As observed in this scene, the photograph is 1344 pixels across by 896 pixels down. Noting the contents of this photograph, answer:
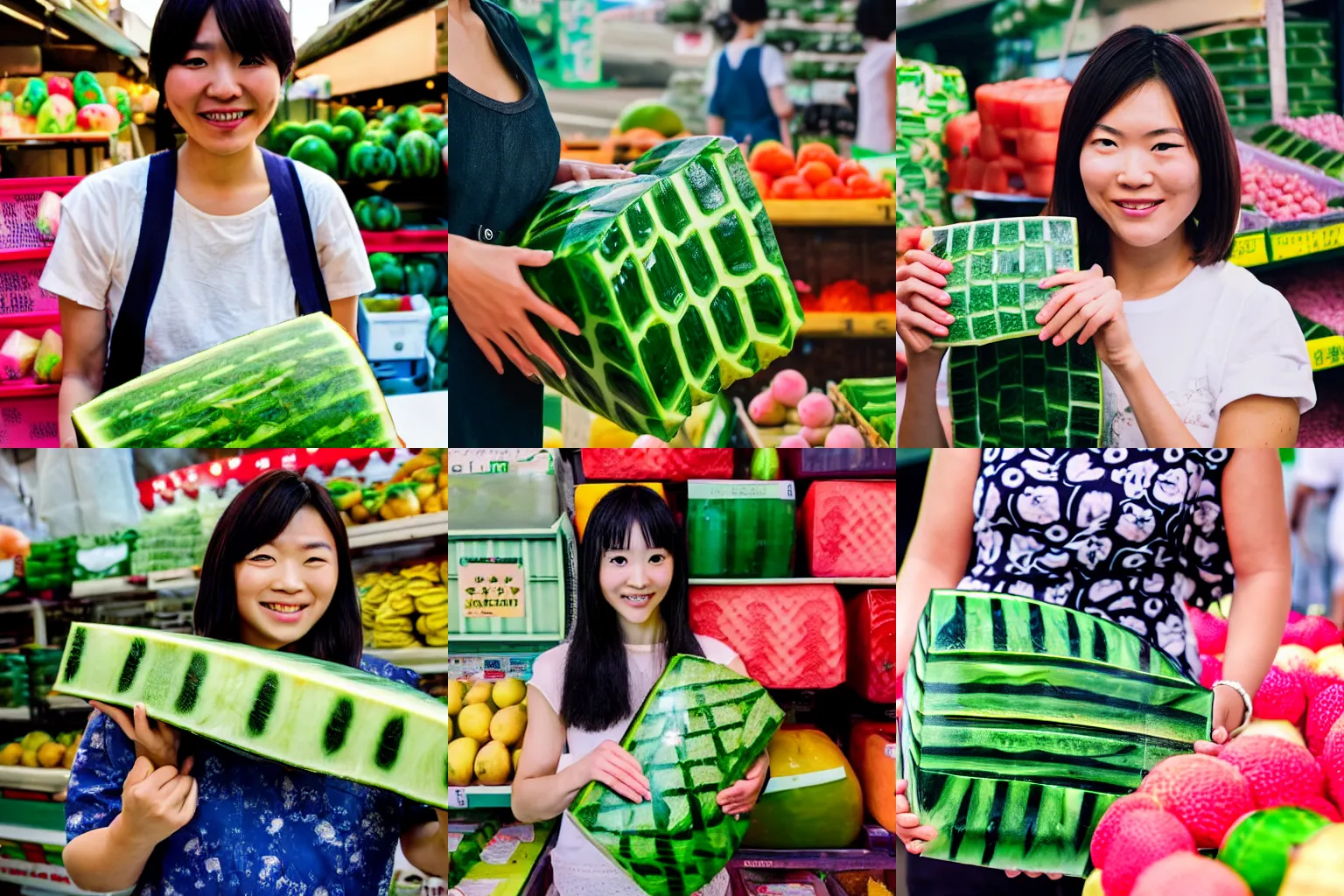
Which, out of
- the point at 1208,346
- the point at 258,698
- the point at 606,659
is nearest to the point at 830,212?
the point at 1208,346

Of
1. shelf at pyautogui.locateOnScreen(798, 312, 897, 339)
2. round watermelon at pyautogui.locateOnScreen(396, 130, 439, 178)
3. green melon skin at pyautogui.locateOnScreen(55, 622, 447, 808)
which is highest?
round watermelon at pyautogui.locateOnScreen(396, 130, 439, 178)

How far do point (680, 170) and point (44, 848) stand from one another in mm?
2409

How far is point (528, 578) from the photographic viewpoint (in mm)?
2828

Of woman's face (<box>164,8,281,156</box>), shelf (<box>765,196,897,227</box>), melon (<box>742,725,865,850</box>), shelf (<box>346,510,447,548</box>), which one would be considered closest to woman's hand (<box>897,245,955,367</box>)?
shelf (<box>765,196,897,227</box>)

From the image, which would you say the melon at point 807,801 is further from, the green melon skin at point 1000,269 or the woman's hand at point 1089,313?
the woman's hand at point 1089,313

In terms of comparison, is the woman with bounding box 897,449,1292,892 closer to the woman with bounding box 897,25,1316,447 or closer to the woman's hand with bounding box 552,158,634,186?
the woman with bounding box 897,25,1316,447

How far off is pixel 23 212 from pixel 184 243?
449mm

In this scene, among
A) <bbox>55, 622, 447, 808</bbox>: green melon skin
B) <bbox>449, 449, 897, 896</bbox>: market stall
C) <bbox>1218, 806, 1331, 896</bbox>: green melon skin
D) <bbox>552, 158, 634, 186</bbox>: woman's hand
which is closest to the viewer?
<bbox>1218, 806, 1331, 896</bbox>: green melon skin

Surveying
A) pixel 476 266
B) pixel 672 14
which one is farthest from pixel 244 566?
pixel 672 14

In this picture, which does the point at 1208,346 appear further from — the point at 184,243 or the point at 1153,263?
the point at 184,243

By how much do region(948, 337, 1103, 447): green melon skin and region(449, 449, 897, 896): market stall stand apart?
244mm

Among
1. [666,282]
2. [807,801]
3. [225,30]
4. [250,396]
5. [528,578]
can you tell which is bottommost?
[807,801]

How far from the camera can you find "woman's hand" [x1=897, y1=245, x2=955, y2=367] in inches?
109

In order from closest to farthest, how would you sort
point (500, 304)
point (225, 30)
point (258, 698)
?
point (258, 698), point (225, 30), point (500, 304)
